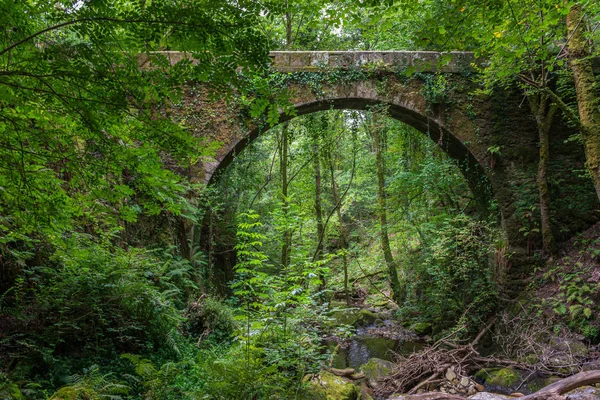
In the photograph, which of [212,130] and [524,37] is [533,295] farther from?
[212,130]

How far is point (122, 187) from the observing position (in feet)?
7.82

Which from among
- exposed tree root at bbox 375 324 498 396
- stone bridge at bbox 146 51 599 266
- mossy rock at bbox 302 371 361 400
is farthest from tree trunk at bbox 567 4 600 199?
mossy rock at bbox 302 371 361 400

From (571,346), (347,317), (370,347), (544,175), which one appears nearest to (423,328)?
(370,347)

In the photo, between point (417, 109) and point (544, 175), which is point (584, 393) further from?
point (417, 109)

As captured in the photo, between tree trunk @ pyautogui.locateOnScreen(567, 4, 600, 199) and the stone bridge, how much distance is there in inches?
81.0

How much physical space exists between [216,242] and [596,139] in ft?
25.8

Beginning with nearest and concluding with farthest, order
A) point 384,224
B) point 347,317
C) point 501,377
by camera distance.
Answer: point 501,377, point 347,317, point 384,224

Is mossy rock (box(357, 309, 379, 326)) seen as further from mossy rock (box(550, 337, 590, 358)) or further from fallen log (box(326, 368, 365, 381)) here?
mossy rock (box(550, 337, 590, 358))

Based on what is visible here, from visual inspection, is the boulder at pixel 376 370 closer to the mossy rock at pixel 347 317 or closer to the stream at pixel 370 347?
the stream at pixel 370 347

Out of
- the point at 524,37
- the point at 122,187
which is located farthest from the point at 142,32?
the point at 524,37

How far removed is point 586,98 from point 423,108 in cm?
293

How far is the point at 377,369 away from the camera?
6.04 metres

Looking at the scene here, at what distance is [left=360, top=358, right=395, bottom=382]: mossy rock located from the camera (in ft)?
19.4

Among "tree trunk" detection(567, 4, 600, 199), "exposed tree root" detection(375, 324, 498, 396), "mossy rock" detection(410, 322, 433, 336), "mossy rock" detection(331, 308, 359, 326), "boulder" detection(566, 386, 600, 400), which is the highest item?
"tree trunk" detection(567, 4, 600, 199)
